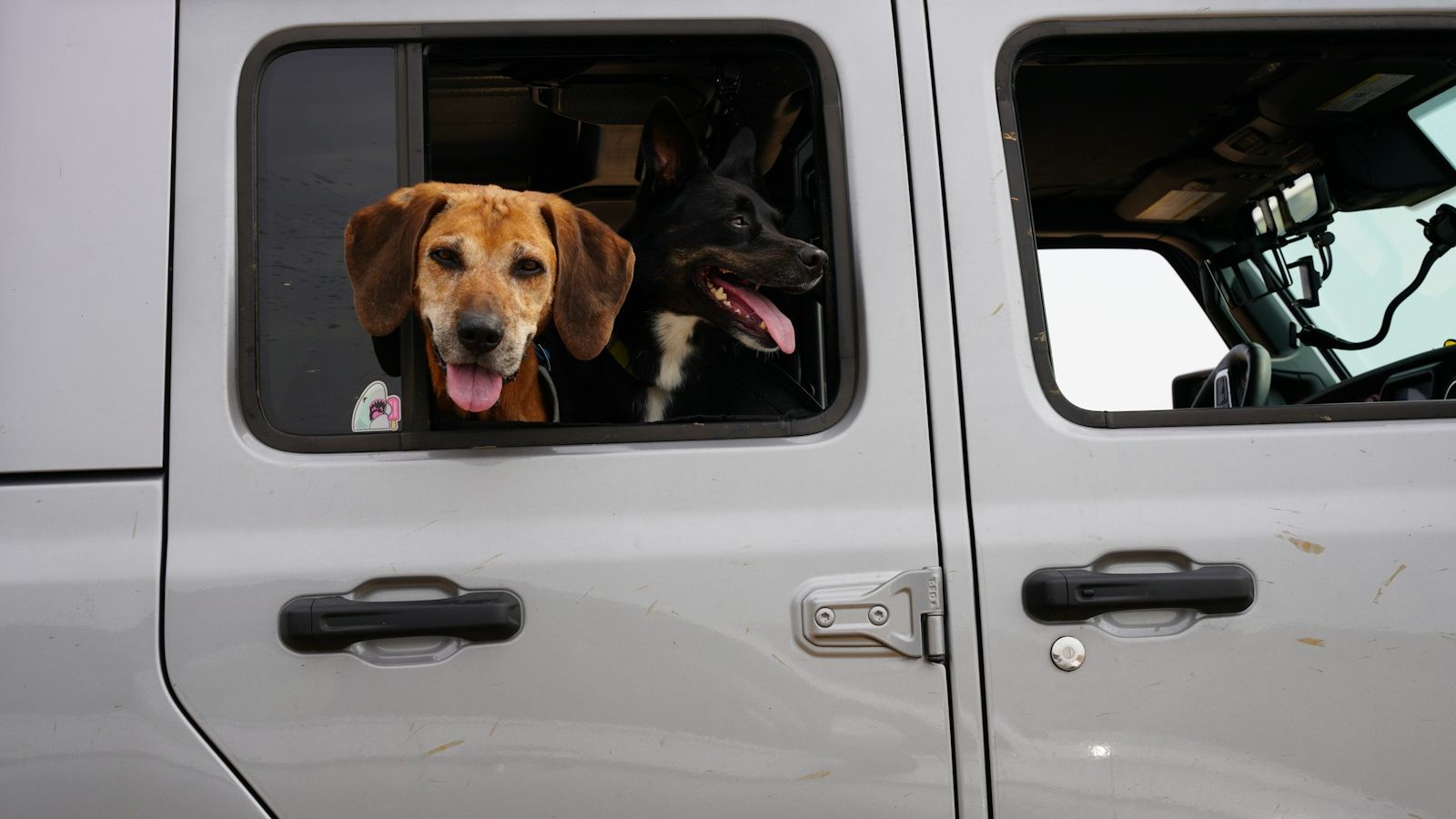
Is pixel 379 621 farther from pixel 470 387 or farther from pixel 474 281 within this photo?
pixel 474 281

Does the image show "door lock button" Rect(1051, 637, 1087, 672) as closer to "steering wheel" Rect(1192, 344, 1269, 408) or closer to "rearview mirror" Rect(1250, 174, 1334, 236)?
"steering wheel" Rect(1192, 344, 1269, 408)

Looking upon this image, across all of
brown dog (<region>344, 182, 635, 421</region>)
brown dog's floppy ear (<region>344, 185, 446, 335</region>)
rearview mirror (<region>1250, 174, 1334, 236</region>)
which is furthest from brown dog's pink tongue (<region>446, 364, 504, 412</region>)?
rearview mirror (<region>1250, 174, 1334, 236</region>)

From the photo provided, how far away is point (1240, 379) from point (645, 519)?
192 centimetres

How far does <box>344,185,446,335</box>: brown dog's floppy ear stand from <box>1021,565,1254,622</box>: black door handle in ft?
3.20

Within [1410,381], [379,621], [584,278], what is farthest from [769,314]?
[1410,381]

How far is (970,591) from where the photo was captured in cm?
143

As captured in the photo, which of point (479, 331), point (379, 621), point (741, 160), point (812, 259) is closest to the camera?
point (379, 621)

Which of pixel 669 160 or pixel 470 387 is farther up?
pixel 669 160

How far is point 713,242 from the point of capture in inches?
78.0

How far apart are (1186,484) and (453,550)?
40.4 inches

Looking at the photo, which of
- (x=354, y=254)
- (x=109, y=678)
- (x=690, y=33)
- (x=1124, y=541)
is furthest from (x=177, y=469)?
(x=1124, y=541)

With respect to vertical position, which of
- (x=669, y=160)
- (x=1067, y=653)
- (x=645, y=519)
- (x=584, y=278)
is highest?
(x=669, y=160)

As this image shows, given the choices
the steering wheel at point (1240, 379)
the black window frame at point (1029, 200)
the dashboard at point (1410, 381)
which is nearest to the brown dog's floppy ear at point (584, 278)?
the black window frame at point (1029, 200)

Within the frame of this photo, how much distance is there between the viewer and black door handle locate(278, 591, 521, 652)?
1.36 m
